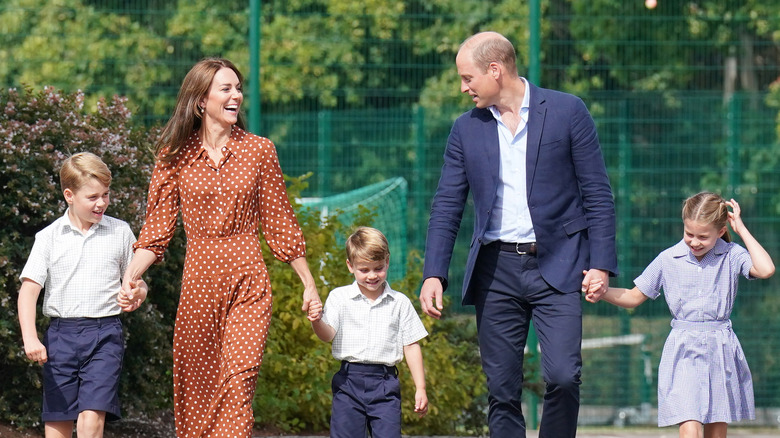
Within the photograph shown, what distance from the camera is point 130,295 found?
552 centimetres

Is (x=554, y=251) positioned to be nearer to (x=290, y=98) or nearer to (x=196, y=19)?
(x=290, y=98)

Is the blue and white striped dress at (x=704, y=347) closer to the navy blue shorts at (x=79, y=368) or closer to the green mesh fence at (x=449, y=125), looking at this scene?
the navy blue shorts at (x=79, y=368)

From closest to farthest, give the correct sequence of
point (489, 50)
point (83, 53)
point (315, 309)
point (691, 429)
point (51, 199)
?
point (315, 309) → point (489, 50) → point (691, 429) → point (51, 199) → point (83, 53)

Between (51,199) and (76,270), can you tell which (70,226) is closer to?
(76,270)

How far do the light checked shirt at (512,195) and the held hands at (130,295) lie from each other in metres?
1.53

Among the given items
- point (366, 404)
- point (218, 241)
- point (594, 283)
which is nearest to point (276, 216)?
point (218, 241)

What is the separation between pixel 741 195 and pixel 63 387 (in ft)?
20.6

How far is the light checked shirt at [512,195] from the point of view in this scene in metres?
5.58

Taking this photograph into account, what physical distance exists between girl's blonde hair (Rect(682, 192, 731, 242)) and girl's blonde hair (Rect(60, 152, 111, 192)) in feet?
8.87

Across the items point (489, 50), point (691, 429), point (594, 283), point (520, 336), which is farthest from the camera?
point (691, 429)

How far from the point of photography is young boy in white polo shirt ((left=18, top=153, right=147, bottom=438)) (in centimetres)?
578

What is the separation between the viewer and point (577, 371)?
5.48 meters

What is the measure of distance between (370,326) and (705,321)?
1634mm

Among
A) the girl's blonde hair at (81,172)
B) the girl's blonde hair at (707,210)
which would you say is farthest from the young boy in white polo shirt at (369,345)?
the girl's blonde hair at (707,210)
